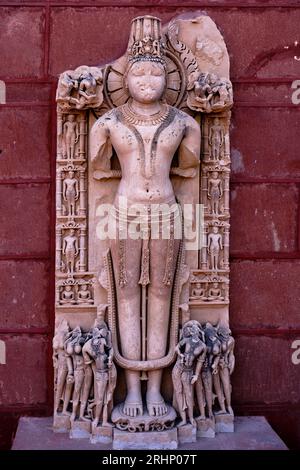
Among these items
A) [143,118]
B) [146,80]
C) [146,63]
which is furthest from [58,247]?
[146,63]

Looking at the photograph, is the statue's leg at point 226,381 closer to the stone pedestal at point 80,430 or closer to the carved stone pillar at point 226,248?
the carved stone pillar at point 226,248

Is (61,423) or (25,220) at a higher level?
(25,220)

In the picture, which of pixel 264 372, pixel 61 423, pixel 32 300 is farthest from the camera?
pixel 264 372

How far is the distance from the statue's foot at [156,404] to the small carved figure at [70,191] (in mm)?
1440

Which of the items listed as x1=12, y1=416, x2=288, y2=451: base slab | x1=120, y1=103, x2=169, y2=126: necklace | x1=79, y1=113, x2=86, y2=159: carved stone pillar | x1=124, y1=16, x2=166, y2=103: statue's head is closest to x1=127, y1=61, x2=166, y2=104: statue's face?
x1=124, y1=16, x2=166, y2=103: statue's head

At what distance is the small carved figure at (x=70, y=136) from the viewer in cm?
422

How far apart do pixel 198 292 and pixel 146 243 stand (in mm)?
597

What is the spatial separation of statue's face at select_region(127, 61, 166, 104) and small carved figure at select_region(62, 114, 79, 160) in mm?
537

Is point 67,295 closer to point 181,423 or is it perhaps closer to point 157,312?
point 157,312

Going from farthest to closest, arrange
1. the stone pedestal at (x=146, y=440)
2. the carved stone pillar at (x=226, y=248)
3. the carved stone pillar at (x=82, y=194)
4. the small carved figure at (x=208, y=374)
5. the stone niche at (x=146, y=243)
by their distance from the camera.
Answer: the carved stone pillar at (x=226, y=248) → the carved stone pillar at (x=82, y=194) → the small carved figure at (x=208, y=374) → the stone niche at (x=146, y=243) → the stone pedestal at (x=146, y=440)

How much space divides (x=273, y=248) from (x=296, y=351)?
32.9 inches

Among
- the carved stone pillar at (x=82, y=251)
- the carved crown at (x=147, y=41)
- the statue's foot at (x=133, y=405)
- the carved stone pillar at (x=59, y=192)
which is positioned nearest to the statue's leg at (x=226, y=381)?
the statue's foot at (x=133, y=405)

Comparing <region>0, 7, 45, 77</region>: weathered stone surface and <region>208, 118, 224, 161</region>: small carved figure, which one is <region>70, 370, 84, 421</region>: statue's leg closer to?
<region>208, 118, 224, 161</region>: small carved figure

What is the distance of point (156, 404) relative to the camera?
406 centimetres
